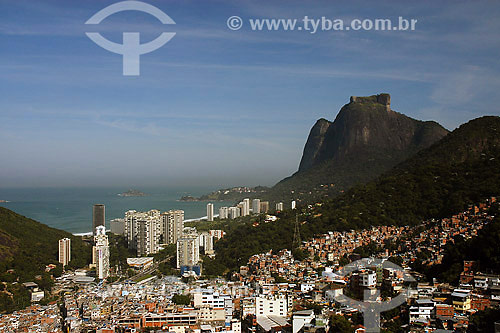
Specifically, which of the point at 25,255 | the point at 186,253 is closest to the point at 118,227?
the point at 25,255

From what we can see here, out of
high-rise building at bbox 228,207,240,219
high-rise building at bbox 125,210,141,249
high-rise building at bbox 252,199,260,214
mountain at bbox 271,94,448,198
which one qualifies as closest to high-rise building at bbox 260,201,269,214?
high-rise building at bbox 252,199,260,214

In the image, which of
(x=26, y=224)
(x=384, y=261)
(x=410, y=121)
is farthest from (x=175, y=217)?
(x=410, y=121)

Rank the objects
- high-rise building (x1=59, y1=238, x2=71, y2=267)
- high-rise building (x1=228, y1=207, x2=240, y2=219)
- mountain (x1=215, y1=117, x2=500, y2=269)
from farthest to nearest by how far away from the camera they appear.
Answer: high-rise building (x1=228, y1=207, x2=240, y2=219) → high-rise building (x1=59, y1=238, x2=71, y2=267) → mountain (x1=215, y1=117, x2=500, y2=269)

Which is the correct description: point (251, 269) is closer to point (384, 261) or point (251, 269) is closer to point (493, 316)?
point (384, 261)

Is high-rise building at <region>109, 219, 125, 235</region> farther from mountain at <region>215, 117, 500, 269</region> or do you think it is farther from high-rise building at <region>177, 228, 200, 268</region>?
high-rise building at <region>177, 228, 200, 268</region>

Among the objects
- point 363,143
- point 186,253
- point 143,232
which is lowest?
point 186,253

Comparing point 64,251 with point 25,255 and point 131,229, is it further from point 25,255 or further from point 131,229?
point 131,229

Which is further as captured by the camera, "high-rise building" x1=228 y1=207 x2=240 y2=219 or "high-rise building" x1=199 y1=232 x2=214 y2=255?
"high-rise building" x1=228 y1=207 x2=240 y2=219
